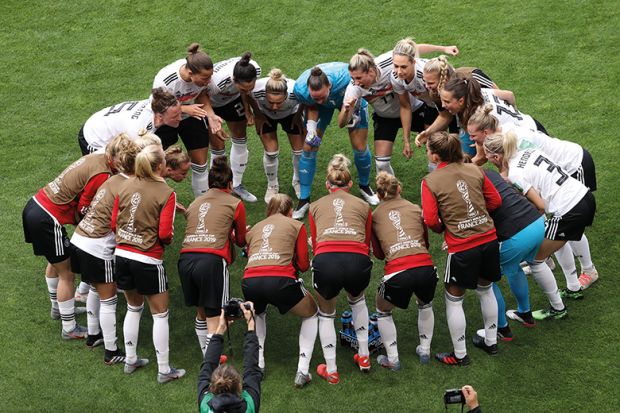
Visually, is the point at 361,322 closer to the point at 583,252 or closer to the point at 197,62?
the point at 583,252

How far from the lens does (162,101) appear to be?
28.0ft

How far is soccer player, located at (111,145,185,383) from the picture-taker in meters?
7.50

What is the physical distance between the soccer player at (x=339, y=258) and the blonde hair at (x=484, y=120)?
1.22 m

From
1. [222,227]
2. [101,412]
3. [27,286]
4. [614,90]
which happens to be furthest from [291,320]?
[614,90]

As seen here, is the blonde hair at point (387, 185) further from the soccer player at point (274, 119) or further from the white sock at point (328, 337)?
the soccer player at point (274, 119)

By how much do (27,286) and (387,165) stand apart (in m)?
3.87

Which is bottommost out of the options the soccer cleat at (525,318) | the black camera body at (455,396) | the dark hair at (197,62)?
the soccer cleat at (525,318)

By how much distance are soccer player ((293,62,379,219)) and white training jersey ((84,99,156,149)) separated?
1613 mm

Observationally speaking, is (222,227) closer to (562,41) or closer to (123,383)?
(123,383)

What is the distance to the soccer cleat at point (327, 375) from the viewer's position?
777 cm

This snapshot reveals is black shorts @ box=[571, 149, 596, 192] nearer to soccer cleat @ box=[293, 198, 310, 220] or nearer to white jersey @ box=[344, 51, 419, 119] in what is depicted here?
white jersey @ box=[344, 51, 419, 119]

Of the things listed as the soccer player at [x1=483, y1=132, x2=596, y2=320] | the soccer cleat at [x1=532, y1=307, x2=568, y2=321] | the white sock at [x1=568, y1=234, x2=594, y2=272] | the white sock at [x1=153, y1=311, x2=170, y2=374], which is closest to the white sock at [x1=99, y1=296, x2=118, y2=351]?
the white sock at [x1=153, y1=311, x2=170, y2=374]

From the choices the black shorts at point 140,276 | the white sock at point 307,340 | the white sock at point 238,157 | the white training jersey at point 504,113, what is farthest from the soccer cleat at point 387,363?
the white sock at point 238,157

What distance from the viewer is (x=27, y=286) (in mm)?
9031
